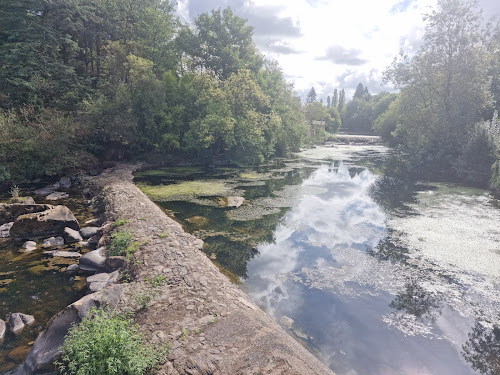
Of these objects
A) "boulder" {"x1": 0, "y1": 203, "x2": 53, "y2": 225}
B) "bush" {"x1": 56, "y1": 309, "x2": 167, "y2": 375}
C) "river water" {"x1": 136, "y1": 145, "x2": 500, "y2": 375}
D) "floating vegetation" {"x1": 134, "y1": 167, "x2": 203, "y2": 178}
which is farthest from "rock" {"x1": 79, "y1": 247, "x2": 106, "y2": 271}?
Answer: "floating vegetation" {"x1": 134, "y1": 167, "x2": 203, "y2": 178}

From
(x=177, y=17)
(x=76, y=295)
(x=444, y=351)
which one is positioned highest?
(x=177, y=17)

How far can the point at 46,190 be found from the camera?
18.2m

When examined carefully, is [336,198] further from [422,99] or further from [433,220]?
[422,99]

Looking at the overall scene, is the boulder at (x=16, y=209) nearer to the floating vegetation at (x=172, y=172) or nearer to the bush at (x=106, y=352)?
the bush at (x=106, y=352)

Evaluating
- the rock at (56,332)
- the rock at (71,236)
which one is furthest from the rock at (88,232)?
the rock at (56,332)

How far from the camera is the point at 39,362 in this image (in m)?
5.19

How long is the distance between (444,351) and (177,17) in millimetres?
45415

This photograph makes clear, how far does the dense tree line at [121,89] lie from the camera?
21.5m

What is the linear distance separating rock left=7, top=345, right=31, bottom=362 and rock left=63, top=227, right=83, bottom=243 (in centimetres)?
Answer: 587

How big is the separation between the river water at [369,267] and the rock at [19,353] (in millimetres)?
5540

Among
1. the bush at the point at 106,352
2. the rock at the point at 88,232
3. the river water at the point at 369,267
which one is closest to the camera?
the bush at the point at 106,352

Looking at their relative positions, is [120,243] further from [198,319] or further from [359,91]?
[359,91]

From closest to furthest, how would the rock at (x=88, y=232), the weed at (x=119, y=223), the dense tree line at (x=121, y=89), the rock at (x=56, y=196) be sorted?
the weed at (x=119, y=223) → the rock at (x=88, y=232) → the rock at (x=56, y=196) → the dense tree line at (x=121, y=89)

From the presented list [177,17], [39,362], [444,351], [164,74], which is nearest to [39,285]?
[39,362]
